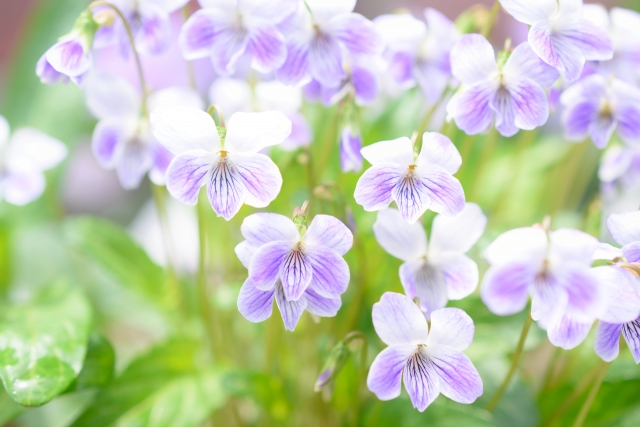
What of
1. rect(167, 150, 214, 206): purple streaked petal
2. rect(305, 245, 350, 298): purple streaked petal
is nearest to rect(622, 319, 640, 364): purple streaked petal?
rect(305, 245, 350, 298): purple streaked petal

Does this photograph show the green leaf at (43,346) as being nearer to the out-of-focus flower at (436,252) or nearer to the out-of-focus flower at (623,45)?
the out-of-focus flower at (436,252)

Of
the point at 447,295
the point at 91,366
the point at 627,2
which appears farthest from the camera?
the point at 627,2

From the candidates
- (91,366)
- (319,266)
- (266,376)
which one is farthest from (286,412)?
(319,266)

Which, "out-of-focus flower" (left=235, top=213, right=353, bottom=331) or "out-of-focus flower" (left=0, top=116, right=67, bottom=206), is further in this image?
"out-of-focus flower" (left=0, top=116, right=67, bottom=206)

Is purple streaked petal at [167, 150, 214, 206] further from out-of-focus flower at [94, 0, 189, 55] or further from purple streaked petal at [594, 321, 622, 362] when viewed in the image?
purple streaked petal at [594, 321, 622, 362]

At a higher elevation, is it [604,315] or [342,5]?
[342,5]

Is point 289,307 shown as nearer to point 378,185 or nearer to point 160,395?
point 378,185

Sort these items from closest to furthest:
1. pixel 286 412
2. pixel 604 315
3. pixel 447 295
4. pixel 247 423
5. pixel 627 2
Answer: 1. pixel 604 315
2. pixel 447 295
3. pixel 286 412
4. pixel 247 423
5. pixel 627 2

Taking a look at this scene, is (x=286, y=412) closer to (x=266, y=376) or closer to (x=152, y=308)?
(x=266, y=376)
